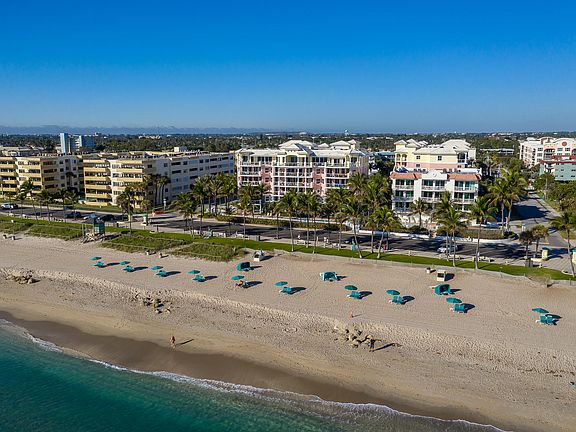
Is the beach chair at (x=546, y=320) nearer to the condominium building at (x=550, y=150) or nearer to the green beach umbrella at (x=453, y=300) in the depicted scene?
the green beach umbrella at (x=453, y=300)

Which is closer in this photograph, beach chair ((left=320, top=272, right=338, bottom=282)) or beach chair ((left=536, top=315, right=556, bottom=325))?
beach chair ((left=536, top=315, right=556, bottom=325))

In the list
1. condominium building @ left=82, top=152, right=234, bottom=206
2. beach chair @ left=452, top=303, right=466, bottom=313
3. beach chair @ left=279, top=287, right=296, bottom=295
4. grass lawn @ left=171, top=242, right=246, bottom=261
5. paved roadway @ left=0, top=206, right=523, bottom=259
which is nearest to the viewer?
beach chair @ left=452, top=303, right=466, bottom=313

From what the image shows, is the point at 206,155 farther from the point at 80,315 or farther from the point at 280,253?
the point at 80,315

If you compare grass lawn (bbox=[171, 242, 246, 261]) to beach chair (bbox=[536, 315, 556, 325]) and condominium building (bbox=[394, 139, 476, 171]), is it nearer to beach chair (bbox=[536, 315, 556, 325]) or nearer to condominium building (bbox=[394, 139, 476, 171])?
beach chair (bbox=[536, 315, 556, 325])

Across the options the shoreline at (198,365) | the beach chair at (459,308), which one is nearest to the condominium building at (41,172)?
the shoreline at (198,365)

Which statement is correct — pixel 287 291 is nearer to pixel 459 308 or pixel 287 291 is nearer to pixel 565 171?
pixel 459 308

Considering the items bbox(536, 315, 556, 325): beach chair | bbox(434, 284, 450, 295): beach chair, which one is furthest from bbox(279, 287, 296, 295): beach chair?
bbox(536, 315, 556, 325): beach chair
